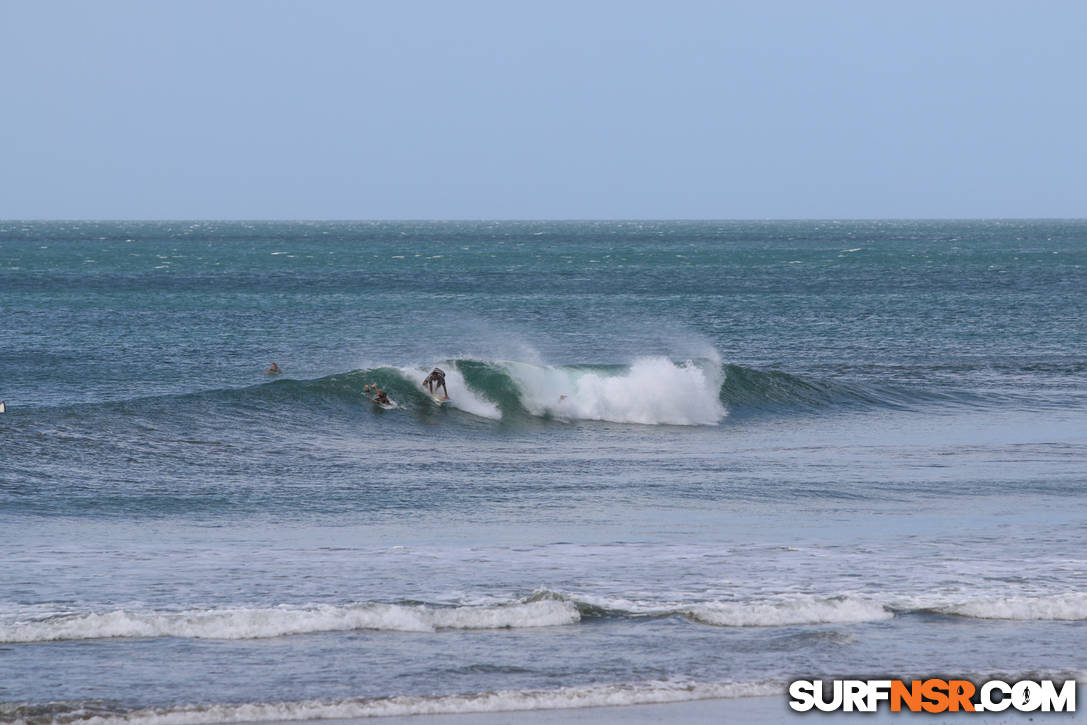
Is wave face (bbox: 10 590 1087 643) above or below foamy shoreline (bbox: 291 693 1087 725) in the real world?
above

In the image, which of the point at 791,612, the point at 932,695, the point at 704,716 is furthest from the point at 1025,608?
the point at 704,716

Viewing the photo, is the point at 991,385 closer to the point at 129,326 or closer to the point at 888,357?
the point at 888,357

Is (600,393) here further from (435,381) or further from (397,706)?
(397,706)

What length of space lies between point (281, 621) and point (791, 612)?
5.16 m

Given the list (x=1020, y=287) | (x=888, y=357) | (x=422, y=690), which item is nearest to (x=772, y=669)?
(x=422, y=690)

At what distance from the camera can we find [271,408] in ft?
97.8

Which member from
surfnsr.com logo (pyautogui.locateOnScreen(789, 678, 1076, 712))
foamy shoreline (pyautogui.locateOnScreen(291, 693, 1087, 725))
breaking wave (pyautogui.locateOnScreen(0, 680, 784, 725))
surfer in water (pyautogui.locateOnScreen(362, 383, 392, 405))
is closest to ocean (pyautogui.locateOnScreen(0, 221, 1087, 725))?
breaking wave (pyautogui.locateOnScreen(0, 680, 784, 725))

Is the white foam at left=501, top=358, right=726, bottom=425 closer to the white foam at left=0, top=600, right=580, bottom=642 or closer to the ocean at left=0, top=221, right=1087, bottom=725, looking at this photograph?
the ocean at left=0, top=221, right=1087, bottom=725

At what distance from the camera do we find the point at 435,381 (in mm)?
32375

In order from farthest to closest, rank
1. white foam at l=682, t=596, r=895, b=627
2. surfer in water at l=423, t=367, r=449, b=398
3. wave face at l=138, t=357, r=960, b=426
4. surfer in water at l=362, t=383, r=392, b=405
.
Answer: surfer in water at l=423, t=367, r=449, b=398
surfer in water at l=362, t=383, r=392, b=405
wave face at l=138, t=357, r=960, b=426
white foam at l=682, t=596, r=895, b=627

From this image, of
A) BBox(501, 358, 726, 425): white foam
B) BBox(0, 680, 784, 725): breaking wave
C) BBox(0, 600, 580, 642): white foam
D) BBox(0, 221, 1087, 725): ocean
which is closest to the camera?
BBox(0, 680, 784, 725): breaking wave

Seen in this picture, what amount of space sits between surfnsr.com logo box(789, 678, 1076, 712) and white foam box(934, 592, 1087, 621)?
193cm

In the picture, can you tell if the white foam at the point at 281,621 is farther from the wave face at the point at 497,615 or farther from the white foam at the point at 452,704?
the white foam at the point at 452,704

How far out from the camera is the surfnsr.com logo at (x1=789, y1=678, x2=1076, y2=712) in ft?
35.4
